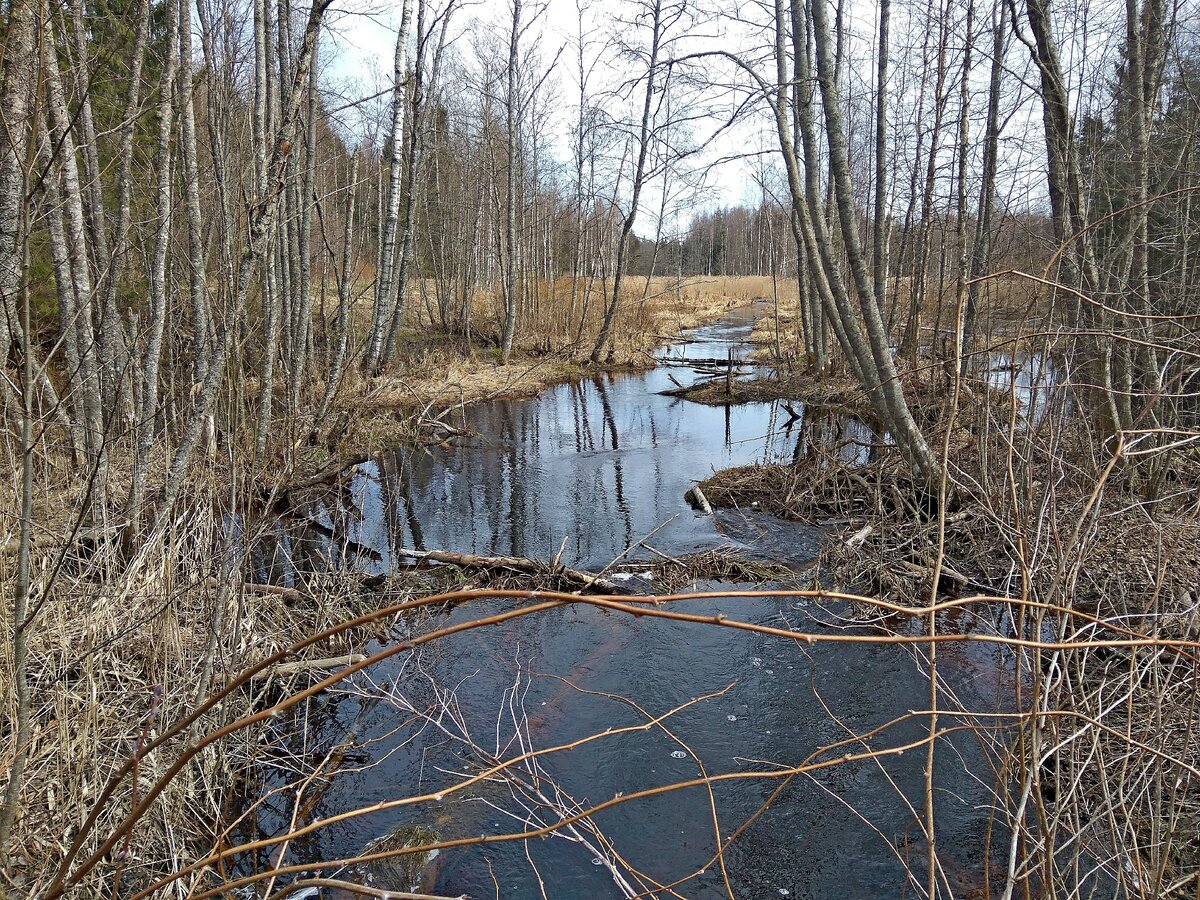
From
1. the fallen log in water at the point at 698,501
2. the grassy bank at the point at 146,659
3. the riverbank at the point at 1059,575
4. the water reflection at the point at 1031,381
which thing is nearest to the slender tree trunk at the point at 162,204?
the grassy bank at the point at 146,659

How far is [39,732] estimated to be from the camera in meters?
3.10

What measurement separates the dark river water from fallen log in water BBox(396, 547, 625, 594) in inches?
10.4

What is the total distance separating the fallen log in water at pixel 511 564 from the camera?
253 inches

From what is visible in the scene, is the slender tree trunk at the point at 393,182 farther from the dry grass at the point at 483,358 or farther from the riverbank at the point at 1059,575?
the riverbank at the point at 1059,575

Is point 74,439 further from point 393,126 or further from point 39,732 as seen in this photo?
point 393,126

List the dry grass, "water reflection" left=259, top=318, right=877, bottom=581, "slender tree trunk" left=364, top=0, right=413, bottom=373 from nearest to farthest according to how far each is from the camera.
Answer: "water reflection" left=259, top=318, right=877, bottom=581, "slender tree trunk" left=364, top=0, right=413, bottom=373, the dry grass

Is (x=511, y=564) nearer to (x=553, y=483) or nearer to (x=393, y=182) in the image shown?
(x=553, y=483)

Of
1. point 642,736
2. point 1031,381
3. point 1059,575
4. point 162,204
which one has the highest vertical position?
point 162,204

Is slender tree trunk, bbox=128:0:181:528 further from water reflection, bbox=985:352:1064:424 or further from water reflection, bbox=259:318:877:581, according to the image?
water reflection, bbox=985:352:1064:424

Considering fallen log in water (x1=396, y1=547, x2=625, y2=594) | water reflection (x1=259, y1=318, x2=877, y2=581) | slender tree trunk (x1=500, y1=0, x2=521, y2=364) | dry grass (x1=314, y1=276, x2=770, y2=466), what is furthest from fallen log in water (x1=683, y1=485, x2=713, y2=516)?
slender tree trunk (x1=500, y1=0, x2=521, y2=364)

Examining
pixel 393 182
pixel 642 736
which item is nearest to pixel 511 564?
pixel 642 736

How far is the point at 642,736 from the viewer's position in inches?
184

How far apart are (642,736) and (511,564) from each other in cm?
237

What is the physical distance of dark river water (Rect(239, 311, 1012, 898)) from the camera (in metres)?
3.62
